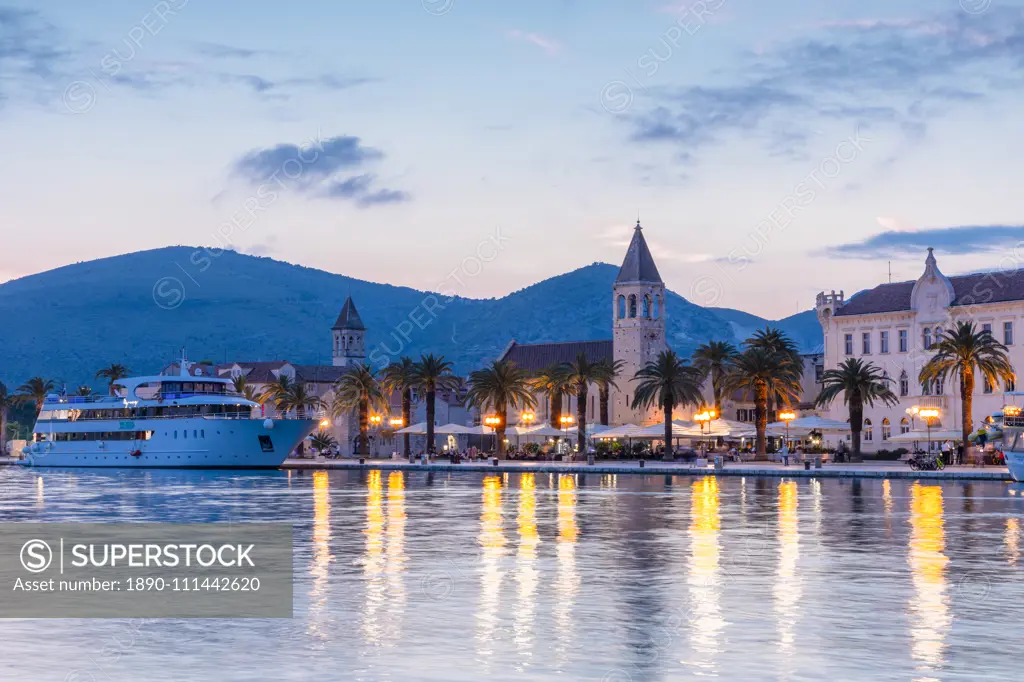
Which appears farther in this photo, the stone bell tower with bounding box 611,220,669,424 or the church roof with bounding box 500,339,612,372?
the church roof with bounding box 500,339,612,372

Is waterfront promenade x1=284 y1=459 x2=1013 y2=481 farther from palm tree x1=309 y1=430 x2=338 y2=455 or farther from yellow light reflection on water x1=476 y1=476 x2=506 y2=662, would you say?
palm tree x1=309 y1=430 x2=338 y2=455

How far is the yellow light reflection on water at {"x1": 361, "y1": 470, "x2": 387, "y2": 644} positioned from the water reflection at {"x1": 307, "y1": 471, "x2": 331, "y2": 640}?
65cm

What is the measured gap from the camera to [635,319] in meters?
133

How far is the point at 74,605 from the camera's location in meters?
22.6

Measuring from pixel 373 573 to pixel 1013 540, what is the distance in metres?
17.0

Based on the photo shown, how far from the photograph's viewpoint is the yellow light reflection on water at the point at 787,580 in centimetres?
1982

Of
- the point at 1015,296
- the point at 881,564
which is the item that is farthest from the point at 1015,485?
the point at 881,564

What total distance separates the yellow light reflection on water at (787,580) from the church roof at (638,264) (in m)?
89.7

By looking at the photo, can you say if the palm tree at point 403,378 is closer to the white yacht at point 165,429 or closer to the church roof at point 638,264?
the white yacht at point 165,429

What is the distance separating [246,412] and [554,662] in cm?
8862

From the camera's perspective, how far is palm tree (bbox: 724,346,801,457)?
9162 centimetres

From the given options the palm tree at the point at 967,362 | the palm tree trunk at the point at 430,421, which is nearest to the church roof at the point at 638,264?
the palm tree trunk at the point at 430,421

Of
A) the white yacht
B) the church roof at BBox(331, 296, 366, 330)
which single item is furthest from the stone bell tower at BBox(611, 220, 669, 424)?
the church roof at BBox(331, 296, 366, 330)

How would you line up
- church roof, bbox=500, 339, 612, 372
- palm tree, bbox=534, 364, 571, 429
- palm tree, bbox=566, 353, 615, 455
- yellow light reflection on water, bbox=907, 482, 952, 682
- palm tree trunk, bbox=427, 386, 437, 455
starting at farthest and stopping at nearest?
church roof, bbox=500, 339, 612, 372 → palm tree, bbox=534, 364, 571, 429 → palm tree, bbox=566, 353, 615, 455 → palm tree trunk, bbox=427, 386, 437, 455 → yellow light reflection on water, bbox=907, 482, 952, 682
